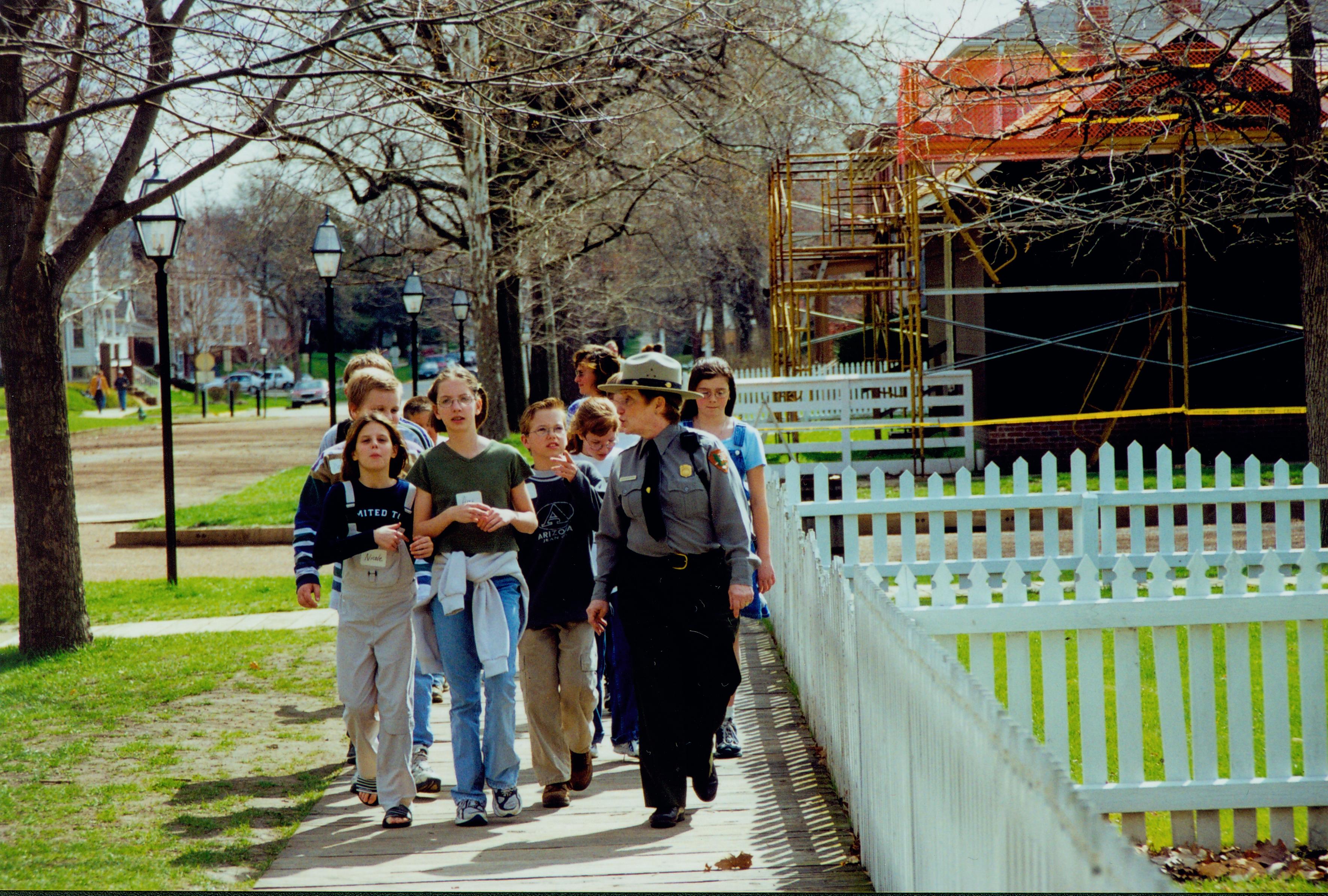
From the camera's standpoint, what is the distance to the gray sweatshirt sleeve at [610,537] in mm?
5031

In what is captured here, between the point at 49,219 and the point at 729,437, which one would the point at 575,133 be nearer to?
the point at 49,219

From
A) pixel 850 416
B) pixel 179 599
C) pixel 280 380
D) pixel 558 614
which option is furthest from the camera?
pixel 280 380

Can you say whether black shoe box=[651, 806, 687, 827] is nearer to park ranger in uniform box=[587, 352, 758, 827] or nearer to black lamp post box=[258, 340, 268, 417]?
park ranger in uniform box=[587, 352, 758, 827]

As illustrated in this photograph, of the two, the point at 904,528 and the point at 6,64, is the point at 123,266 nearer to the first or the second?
the point at 6,64

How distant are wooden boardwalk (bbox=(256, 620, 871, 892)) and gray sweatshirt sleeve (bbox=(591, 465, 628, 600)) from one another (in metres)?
0.94

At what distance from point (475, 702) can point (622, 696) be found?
1.08 meters

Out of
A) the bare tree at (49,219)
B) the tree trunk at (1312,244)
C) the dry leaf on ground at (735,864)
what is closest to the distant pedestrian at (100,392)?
the bare tree at (49,219)

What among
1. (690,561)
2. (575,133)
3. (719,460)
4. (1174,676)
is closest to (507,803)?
(690,561)

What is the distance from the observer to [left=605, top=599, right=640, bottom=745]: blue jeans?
6039 mm

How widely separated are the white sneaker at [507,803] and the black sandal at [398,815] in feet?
1.17

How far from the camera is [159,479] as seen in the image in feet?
77.2

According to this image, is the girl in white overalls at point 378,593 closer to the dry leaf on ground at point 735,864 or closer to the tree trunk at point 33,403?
the dry leaf on ground at point 735,864

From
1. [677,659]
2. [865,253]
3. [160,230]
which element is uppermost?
[865,253]

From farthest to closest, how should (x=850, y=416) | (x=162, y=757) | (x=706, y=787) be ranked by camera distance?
(x=850, y=416) → (x=162, y=757) → (x=706, y=787)
